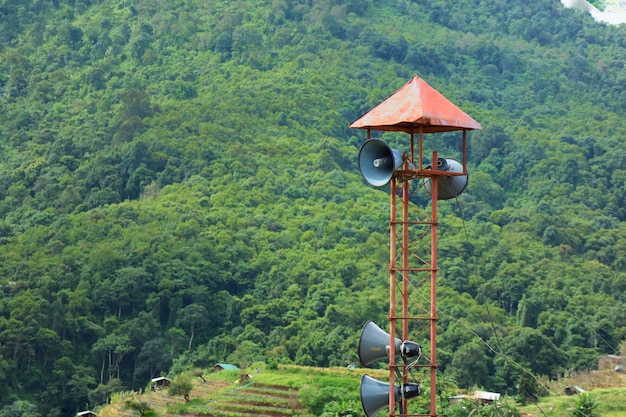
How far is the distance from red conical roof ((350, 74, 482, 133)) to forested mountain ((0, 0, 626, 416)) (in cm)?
1815

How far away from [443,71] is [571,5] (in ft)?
69.8

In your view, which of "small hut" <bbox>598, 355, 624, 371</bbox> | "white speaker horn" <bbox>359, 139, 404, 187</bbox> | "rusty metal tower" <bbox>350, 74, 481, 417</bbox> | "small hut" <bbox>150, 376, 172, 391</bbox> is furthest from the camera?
"small hut" <bbox>598, 355, 624, 371</bbox>

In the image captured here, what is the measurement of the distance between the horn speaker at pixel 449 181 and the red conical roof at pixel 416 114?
472mm

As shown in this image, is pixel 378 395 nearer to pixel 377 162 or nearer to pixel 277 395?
pixel 377 162

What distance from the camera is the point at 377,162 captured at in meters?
16.1

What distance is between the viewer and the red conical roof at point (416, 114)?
52.6 ft

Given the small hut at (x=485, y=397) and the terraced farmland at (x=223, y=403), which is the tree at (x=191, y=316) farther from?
the small hut at (x=485, y=397)

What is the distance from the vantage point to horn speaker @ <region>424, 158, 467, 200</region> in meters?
16.7

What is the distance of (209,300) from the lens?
5875 cm

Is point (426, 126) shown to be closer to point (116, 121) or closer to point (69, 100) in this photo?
point (116, 121)

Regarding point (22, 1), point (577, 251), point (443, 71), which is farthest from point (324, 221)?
point (22, 1)

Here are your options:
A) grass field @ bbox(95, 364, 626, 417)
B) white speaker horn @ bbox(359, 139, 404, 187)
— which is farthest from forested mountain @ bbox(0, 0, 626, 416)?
white speaker horn @ bbox(359, 139, 404, 187)

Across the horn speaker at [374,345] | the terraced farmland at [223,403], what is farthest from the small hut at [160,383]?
the horn speaker at [374,345]

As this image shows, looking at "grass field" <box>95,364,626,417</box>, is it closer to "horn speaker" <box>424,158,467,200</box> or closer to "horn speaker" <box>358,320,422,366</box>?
"horn speaker" <box>424,158,467,200</box>
